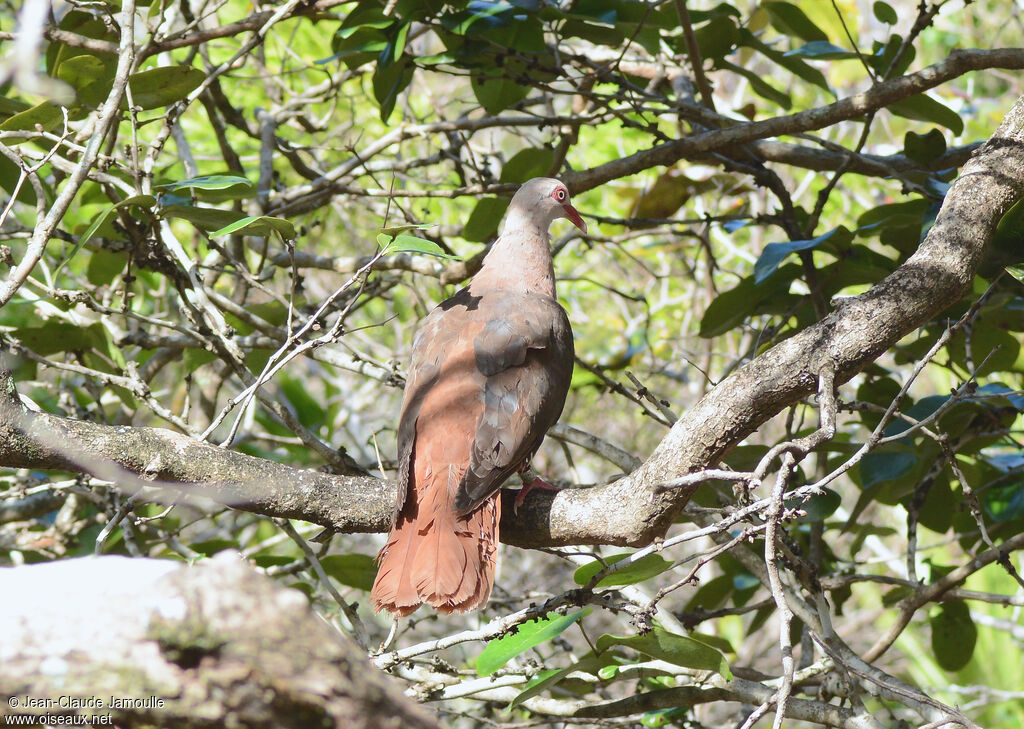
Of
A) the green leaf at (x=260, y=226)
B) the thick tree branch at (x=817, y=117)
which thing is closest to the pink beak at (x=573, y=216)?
the thick tree branch at (x=817, y=117)

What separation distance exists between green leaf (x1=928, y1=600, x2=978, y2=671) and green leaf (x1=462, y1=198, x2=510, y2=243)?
2.09m

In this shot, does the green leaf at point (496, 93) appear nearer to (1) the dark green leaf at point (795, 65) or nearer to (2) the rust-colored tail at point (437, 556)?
(1) the dark green leaf at point (795, 65)

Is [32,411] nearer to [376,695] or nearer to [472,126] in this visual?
[376,695]

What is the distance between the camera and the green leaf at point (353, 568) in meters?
3.05

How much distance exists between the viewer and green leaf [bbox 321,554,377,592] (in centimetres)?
305

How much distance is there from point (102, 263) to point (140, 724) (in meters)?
2.83

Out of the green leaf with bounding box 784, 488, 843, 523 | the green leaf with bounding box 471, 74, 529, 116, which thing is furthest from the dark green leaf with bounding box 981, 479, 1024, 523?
the green leaf with bounding box 471, 74, 529, 116

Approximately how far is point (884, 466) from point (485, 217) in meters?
1.66

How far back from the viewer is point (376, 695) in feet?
3.65

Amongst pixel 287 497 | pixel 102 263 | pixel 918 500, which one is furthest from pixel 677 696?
pixel 102 263

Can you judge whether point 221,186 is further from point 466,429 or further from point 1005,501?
point 1005,501

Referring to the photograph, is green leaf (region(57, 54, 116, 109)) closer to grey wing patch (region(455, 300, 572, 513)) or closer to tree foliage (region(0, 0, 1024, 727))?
tree foliage (region(0, 0, 1024, 727))

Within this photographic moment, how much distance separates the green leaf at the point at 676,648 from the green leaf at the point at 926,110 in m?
1.97

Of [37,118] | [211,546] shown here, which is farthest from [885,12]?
[211,546]
